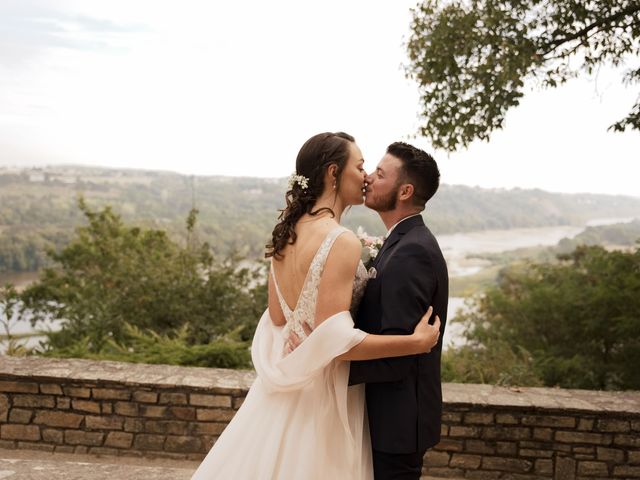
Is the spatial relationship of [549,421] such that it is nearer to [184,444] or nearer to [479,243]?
[184,444]

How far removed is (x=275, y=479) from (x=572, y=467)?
9.02 feet

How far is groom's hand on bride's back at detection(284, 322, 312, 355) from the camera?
219 centimetres

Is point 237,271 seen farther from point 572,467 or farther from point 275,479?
point 275,479

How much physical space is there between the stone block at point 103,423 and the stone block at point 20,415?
1.43ft

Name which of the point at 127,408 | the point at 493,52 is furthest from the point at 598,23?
the point at 127,408

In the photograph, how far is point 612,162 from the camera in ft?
38.3

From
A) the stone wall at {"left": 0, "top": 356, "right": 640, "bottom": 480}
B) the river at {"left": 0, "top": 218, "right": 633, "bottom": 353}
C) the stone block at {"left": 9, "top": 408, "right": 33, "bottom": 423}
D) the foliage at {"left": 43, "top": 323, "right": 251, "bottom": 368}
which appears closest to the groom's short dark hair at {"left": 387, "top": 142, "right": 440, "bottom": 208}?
the stone wall at {"left": 0, "top": 356, "right": 640, "bottom": 480}

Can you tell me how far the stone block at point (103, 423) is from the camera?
13.7 feet

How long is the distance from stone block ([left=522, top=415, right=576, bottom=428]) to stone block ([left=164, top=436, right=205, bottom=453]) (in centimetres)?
230

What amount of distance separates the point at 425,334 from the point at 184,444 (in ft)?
9.05

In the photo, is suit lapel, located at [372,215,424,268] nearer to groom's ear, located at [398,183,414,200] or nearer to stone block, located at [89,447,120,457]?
groom's ear, located at [398,183,414,200]

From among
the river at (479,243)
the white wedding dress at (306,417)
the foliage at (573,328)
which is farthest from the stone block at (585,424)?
the river at (479,243)

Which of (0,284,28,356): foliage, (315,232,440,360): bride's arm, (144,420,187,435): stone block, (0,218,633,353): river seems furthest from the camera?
(0,218,633,353): river

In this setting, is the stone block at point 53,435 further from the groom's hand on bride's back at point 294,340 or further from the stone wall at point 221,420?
the groom's hand on bride's back at point 294,340
